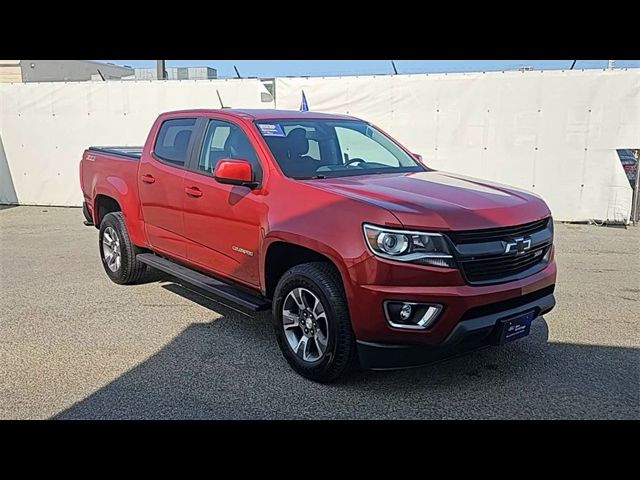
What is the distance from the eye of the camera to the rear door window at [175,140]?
5.23 metres

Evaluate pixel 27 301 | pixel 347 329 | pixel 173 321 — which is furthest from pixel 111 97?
pixel 347 329

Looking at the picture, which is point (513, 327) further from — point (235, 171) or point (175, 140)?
point (175, 140)

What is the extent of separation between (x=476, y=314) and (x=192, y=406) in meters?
1.86

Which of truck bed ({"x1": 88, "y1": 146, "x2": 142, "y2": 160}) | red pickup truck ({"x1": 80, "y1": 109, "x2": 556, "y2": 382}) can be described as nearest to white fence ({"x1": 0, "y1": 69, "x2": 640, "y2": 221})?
truck bed ({"x1": 88, "y1": 146, "x2": 142, "y2": 160})

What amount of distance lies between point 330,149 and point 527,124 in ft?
22.1

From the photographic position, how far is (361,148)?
5.03m

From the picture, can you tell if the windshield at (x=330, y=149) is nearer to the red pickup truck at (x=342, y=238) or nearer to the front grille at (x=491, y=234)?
the red pickup truck at (x=342, y=238)

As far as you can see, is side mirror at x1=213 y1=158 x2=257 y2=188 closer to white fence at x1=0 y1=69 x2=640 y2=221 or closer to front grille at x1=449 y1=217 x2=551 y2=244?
front grille at x1=449 y1=217 x2=551 y2=244

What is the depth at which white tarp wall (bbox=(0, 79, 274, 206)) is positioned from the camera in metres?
12.0

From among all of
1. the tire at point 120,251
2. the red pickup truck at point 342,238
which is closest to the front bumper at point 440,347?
the red pickup truck at point 342,238

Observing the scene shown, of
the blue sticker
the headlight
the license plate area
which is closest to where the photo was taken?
the headlight

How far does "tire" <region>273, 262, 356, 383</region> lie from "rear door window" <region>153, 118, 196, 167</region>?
190 cm

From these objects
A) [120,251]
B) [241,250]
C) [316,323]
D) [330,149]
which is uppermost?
[330,149]

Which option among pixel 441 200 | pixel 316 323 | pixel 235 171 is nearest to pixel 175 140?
pixel 235 171
